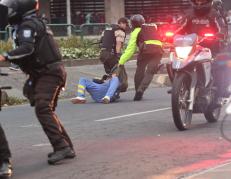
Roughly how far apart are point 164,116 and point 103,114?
109cm

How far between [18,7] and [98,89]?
5861mm

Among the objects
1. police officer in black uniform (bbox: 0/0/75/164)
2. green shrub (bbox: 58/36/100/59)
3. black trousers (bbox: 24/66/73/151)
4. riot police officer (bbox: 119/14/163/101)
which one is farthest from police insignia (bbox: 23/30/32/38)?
green shrub (bbox: 58/36/100/59)

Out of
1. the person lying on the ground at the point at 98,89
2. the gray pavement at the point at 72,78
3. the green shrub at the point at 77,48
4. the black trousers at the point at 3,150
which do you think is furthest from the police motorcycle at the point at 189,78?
the green shrub at the point at 77,48

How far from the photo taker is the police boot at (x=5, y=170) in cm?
579

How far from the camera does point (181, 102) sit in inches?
315

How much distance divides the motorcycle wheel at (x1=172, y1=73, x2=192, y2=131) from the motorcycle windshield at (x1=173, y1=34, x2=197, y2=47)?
38cm

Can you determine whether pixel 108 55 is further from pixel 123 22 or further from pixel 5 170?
pixel 5 170

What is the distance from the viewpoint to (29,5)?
611 centimetres

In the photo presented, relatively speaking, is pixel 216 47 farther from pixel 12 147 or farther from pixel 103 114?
pixel 12 147

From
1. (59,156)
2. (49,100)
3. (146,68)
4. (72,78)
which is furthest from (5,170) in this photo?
(72,78)

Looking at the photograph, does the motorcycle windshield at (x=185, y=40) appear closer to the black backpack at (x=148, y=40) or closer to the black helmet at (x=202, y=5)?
the black helmet at (x=202, y=5)

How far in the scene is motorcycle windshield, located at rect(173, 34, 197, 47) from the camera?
798 cm

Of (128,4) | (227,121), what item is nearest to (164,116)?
(227,121)

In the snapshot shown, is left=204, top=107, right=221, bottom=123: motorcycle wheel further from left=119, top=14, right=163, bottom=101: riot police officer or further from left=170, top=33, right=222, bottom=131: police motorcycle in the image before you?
left=119, top=14, right=163, bottom=101: riot police officer
